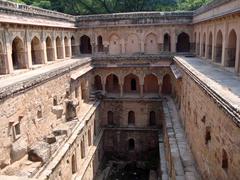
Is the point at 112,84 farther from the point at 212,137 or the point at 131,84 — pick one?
the point at 212,137

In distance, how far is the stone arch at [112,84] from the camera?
909 inches

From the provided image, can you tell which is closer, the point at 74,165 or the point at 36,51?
the point at 74,165

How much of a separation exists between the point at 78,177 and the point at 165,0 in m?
23.6

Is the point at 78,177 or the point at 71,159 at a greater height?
the point at 71,159

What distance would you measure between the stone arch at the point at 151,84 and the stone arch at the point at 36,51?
865 cm

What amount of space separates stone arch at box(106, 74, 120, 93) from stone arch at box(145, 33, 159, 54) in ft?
11.7

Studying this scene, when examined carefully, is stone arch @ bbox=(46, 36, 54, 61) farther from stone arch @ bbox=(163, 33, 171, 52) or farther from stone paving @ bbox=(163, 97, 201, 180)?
stone arch @ bbox=(163, 33, 171, 52)

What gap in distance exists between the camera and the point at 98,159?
19172 millimetres

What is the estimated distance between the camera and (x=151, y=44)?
23.7 meters

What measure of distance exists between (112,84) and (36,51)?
7.73 meters

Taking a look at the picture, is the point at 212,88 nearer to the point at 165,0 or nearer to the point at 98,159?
the point at 98,159

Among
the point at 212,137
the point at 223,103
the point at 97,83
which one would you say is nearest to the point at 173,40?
the point at 97,83

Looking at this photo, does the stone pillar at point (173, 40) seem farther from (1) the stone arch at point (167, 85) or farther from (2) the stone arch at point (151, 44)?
(1) the stone arch at point (167, 85)

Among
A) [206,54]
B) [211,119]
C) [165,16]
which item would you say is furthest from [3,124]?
[165,16]
